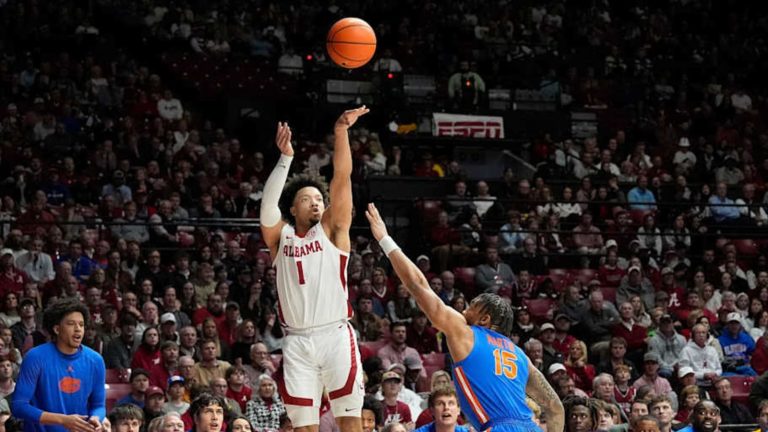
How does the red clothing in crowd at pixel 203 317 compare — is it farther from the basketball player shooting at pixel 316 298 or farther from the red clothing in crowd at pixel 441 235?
the basketball player shooting at pixel 316 298

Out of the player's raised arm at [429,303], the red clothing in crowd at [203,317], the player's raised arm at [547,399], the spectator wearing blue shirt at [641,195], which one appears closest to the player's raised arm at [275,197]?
the player's raised arm at [429,303]

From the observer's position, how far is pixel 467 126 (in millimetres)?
22406

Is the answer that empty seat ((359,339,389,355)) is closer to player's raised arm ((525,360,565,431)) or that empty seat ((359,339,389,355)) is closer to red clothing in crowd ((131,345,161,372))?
red clothing in crowd ((131,345,161,372))

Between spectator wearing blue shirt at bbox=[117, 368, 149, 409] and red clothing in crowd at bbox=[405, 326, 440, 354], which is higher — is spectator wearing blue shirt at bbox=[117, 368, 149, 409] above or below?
below

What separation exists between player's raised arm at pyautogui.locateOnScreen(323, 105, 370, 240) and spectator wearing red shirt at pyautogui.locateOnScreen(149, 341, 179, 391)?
5.55 meters

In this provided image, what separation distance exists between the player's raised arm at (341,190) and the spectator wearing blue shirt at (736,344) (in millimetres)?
9214

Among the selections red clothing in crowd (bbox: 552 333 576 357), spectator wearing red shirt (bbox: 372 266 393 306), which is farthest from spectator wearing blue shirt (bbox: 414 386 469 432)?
spectator wearing red shirt (bbox: 372 266 393 306)

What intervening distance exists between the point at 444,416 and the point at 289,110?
14322mm

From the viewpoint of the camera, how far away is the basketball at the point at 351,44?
9.62 m

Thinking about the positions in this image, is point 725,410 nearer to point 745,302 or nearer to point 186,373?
point 745,302

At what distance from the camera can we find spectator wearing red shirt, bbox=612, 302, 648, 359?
16.1 metres

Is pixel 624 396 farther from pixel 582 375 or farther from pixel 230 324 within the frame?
pixel 230 324

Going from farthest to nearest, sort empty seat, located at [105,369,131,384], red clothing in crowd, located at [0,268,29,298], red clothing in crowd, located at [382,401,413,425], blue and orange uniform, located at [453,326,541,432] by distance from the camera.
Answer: red clothing in crowd, located at [0,268,29,298] → empty seat, located at [105,369,131,384] → red clothing in crowd, located at [382,401,413,425] → blue and orange uniform, located at [453,326,541,432]

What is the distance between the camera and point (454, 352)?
25.5 ft
